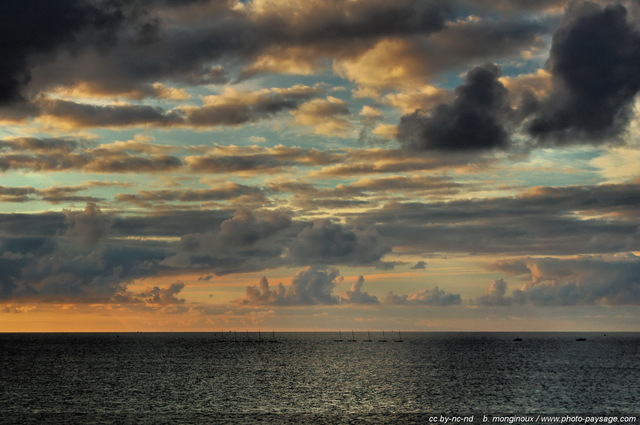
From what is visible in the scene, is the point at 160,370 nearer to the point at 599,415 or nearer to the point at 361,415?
the point at 361,415

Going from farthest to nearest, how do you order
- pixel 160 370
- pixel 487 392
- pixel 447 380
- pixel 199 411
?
pixel 160 370 < pixel 447 380 < pixel 487 392 < pixel 199 411

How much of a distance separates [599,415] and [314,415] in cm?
4244

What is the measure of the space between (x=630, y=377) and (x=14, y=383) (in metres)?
147

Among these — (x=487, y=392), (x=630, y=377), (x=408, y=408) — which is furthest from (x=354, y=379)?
(x=630, y=377)

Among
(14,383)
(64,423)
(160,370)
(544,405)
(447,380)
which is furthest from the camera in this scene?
(160,370)

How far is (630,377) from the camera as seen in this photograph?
17025 centimetres

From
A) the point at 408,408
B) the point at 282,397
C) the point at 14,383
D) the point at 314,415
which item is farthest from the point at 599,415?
the point at 14,383

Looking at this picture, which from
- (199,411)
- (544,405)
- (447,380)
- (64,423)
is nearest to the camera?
(64,423)

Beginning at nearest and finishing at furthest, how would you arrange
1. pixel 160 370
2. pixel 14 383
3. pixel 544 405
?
pixel 544 405 → pixel 14 383 → pixel 160 370

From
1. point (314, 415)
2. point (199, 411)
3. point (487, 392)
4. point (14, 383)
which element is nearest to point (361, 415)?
point (314, 415)

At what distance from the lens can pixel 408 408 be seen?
10975cm

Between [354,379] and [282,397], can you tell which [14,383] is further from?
[354,379]

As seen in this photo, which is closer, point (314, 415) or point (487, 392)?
point (314, 415)

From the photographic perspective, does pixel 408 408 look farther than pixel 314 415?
Yes
